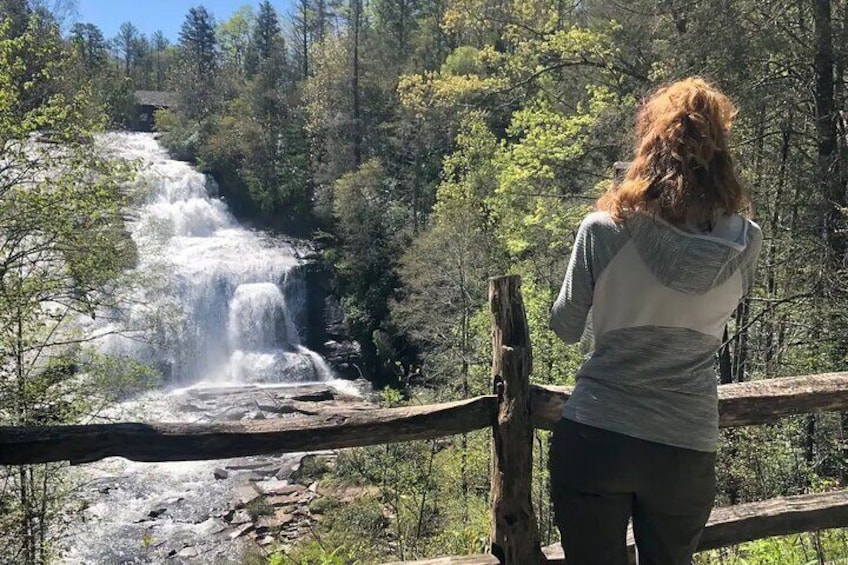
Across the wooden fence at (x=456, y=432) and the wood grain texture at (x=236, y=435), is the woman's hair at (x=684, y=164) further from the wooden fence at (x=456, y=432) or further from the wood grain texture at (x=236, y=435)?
the wood grain texture at (x=236, y=435)

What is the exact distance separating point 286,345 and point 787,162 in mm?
21585

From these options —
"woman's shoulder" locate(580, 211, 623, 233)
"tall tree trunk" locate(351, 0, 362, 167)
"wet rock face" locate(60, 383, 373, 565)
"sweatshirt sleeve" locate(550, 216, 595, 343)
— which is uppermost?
"tall tree trunk" locate(351, 0, 362, 167)

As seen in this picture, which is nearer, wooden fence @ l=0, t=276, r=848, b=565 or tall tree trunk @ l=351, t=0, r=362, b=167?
wooden fence @ l=0, t=276, r=848, b=565

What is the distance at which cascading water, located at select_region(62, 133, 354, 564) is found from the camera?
47.3 feet

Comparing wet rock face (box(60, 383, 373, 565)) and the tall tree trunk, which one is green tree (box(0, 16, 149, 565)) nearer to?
wet rock face (box(60, 383, 373, 565))

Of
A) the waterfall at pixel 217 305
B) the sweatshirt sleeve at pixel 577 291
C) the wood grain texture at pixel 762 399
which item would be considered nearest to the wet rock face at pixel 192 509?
the waterfall at pixel 217 305

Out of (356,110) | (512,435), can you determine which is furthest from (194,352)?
(512,435)

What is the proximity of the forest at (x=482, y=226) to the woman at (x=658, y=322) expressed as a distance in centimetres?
39

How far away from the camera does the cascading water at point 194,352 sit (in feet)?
47.3

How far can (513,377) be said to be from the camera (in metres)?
2.78

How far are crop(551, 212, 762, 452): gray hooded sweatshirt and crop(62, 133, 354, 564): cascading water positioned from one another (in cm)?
1161

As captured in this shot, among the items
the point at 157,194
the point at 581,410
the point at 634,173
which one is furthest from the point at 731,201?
the point at 157,194

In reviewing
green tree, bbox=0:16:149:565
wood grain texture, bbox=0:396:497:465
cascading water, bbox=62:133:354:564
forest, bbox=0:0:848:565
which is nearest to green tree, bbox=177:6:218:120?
cascading water, bbox=62:133:354:564

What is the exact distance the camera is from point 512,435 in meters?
2.81
